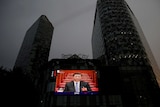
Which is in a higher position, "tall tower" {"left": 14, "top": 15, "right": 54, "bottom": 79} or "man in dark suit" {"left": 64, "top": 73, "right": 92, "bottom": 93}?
"tall tower" {"left": 14, "top": 15, "right": 54, "bottom": 79}

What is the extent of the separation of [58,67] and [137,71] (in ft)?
67.3

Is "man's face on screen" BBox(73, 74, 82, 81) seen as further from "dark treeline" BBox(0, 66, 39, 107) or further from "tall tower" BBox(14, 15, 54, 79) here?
"tall tower" BBox(14, 15, 54, 79)

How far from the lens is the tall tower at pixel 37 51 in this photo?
221ft

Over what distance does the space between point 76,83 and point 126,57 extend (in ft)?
97.1

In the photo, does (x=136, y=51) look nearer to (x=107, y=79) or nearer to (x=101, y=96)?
(x=107, y=79)

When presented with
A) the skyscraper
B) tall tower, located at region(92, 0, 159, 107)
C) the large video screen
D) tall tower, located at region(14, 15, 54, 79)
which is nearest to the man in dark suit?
the large video screen

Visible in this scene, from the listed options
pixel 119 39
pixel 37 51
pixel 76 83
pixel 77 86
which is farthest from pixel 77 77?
pixel 37 51

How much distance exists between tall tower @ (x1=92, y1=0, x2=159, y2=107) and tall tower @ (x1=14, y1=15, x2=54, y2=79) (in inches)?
1408

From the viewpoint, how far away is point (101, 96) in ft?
75.2

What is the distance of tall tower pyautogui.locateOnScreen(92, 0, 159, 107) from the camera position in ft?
98.6

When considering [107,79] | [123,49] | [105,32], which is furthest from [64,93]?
[105,32]

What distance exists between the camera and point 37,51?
2972 inches

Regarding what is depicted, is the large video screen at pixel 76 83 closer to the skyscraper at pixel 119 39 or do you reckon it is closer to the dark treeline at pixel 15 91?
the dark treeline at pixel 15 91

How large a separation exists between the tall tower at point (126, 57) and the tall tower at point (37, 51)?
117 feet
